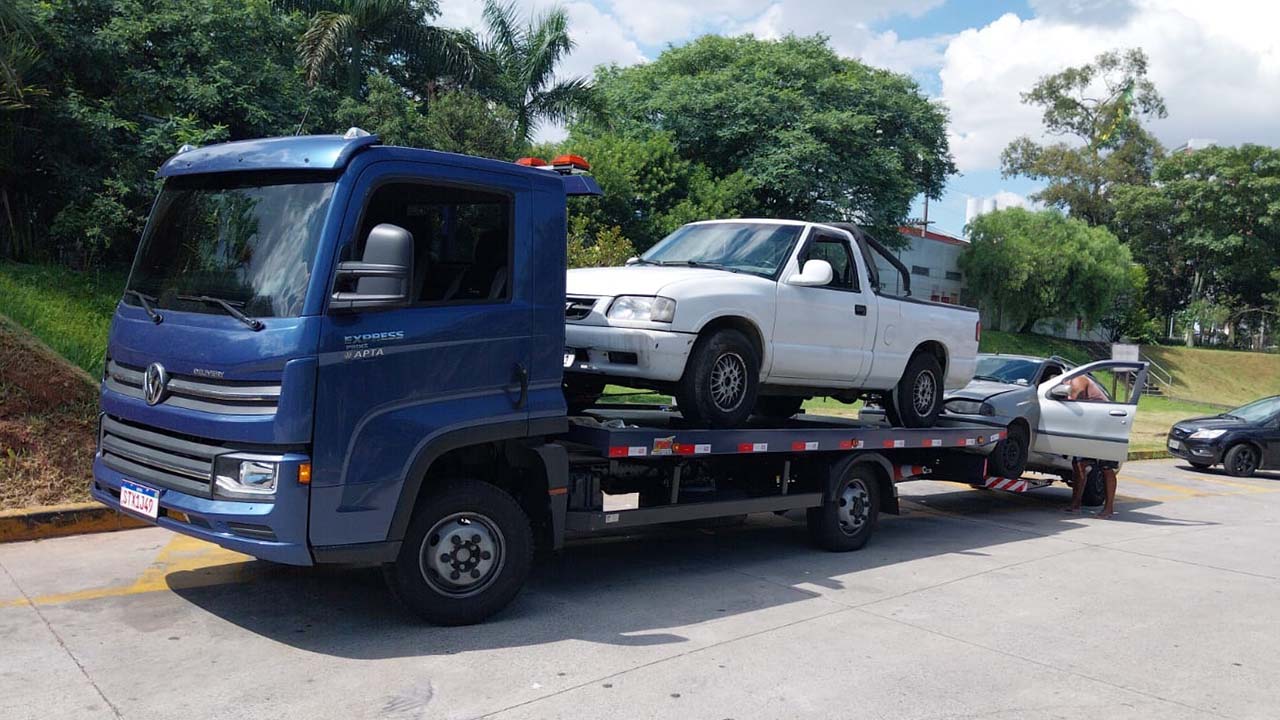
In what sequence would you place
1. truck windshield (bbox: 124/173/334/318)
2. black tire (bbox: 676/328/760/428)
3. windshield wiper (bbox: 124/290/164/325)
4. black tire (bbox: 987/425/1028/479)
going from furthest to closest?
black tire (bbox: 987/425/1028/479) < black tire (bbox: 676/328/760/428) < windshield wiper (bbox: 124/290/164/325) < truck windshield (bbox: 124/173/334/318)

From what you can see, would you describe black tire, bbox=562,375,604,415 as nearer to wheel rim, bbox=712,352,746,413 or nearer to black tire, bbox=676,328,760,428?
black tire, bbox=676,328,760,428

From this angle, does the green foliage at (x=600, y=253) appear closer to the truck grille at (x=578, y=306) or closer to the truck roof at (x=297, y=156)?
the truck grille at (x=578, y=306)

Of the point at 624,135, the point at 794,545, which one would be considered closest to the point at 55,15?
the point at 794,545

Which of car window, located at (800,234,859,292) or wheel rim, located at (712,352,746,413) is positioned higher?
car window, located at (800,234,859,292)

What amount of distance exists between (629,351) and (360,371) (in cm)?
212

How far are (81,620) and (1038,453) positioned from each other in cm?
977

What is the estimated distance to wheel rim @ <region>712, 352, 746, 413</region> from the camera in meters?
7.20

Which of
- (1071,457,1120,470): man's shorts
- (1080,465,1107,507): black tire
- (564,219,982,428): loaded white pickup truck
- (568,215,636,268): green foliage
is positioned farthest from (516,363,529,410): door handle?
(568,215,636,268): green foliage

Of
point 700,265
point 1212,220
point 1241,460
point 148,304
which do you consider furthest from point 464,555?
point 1212,220

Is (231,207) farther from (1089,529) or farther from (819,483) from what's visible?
(1089,529)

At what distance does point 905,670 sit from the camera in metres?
5.47

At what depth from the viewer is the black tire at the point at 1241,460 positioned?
58.6 feet

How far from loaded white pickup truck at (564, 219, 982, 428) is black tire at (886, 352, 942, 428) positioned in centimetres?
1

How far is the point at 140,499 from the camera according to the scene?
5371 mm
